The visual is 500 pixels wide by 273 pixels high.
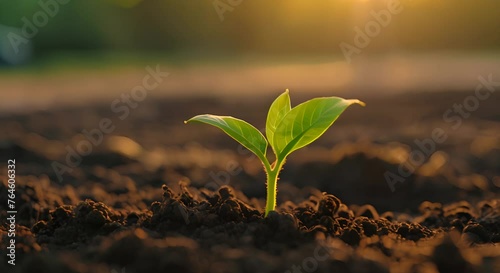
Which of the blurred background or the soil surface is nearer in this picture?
the soil surface

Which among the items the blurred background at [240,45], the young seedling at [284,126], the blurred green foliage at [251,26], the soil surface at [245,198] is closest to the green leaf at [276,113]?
the young seedling at [284,126]

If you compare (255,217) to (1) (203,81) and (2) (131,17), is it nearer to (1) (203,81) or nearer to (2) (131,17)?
(1) (203,81)

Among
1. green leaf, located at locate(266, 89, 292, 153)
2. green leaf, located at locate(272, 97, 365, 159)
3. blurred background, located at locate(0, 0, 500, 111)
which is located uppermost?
blurred background, located at locate(0, 0, 500, 111)

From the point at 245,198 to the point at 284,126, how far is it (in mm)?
1319

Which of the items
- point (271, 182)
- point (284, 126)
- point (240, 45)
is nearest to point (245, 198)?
point (271, 182)

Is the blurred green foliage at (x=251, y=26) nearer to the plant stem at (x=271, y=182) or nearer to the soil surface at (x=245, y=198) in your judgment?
the soil surface at (x=245, y=198)

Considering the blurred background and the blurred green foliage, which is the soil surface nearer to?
the blurred background

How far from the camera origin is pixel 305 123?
7.76 feet

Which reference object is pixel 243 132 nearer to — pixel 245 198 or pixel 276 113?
pixel 276 113

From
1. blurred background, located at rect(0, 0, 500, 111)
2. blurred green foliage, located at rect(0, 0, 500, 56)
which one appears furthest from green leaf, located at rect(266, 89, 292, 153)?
blurred green foliage, located at rect(0, 0, 500, 56)

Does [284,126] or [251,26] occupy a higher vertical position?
[251,26]

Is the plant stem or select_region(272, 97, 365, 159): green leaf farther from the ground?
select_region(272, 97, 365, 159): green leaf

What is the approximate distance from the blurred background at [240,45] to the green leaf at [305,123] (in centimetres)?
1088

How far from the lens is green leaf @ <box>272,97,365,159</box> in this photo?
7.62 ft
